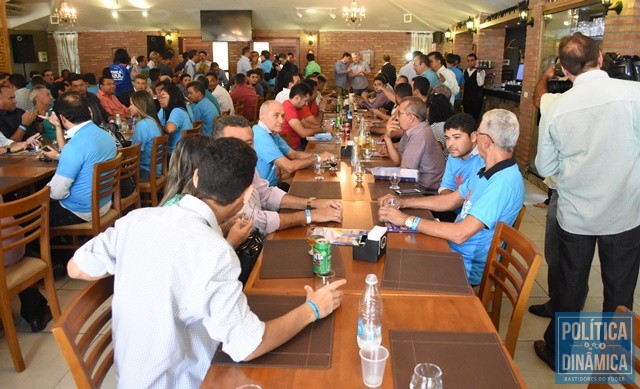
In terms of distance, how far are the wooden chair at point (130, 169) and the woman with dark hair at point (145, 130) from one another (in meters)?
0.49

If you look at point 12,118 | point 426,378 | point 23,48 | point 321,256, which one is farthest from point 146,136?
point 23,48

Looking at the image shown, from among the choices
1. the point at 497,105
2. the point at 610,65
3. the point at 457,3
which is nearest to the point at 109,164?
the point at 610,65

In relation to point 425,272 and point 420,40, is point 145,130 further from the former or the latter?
point 420,40

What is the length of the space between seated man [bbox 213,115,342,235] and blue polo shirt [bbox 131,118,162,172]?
179cm

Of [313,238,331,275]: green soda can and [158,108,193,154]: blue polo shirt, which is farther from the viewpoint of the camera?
[158,108,193,154]: blue polo shirt

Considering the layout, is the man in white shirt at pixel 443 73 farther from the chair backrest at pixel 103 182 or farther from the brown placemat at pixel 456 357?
the brown placemat at pixel 456 357

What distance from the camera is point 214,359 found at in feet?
4.47

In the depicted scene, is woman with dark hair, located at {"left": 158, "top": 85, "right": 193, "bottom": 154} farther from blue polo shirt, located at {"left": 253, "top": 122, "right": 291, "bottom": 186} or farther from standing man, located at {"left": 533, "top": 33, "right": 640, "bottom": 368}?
standing man, located at {"left": 533, "top": 33, "right": 640, "bottom": 368}

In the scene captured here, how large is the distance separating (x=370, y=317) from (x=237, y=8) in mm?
12746

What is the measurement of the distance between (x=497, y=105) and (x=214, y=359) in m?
7.81

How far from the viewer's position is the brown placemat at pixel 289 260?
1.88 metres

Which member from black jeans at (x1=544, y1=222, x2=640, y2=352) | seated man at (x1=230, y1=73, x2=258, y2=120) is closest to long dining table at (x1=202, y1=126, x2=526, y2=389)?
black jeans at (x1=544, y1=222, x2=640, y2=352)

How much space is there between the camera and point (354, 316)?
5.22ft

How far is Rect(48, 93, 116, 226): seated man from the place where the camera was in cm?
321
